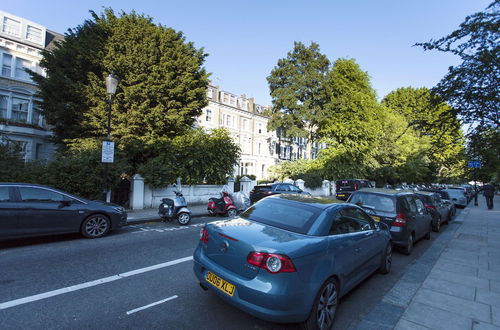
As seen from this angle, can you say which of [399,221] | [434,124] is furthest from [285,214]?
[434,124]

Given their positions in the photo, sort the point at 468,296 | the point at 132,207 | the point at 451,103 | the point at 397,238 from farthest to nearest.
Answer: the point at 132,207, the point at 451,103, the point at 397,238, the point at 468,296

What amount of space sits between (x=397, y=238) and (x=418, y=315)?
3235mm

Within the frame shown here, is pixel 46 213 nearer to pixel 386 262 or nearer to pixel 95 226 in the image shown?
pixel 95 226

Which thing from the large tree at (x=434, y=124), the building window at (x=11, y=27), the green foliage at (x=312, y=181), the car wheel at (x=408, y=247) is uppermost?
the building window at (x=11, y=27)

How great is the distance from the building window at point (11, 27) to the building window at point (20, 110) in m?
5.98

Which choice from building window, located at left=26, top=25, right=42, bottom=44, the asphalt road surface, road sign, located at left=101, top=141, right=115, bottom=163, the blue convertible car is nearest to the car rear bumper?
the blue convertible car

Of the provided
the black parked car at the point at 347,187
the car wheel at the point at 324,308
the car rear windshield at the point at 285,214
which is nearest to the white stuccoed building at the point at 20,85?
the car rear windshield at the point at 285,214

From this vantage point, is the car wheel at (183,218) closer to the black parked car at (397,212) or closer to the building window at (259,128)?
the black parked car at (397,212)

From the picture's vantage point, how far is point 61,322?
10.3ft

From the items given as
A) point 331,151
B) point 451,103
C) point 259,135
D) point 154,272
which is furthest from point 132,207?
point 259,135

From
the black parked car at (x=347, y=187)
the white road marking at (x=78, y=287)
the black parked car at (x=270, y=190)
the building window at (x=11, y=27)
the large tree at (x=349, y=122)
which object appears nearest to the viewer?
the white road marking at (x=78, y=287)

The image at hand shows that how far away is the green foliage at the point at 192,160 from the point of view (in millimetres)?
13210

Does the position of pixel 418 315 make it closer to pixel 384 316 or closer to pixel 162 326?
pixel 384 316

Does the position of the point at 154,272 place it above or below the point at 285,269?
below
